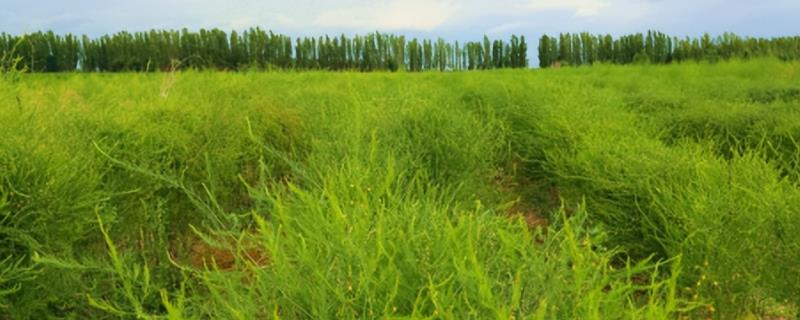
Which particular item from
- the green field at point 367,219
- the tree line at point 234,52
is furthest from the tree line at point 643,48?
the green field at point 367,219

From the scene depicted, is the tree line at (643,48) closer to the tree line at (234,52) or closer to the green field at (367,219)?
the tree line at (234,52)

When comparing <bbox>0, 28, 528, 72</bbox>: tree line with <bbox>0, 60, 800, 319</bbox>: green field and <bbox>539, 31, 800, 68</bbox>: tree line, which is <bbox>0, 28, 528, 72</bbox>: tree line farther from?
<bbox>0, 60, 800, 319</bbox>: green field

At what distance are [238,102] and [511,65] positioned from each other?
14.6 meters

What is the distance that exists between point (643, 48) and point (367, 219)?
18874 millimetres

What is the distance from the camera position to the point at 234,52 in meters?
16.8

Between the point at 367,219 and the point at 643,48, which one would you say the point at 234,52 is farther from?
the point at 367,219

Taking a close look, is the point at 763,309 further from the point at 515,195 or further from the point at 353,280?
the point at 515,195

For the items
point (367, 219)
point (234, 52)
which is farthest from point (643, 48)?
point (367, 219)

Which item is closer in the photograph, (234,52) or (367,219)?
(367,219)

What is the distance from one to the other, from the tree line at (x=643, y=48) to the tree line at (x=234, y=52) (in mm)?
1201

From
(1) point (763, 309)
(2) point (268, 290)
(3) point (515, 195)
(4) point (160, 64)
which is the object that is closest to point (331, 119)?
(3) point (515, 195)

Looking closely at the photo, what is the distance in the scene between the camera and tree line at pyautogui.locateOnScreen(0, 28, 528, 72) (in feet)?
51.8

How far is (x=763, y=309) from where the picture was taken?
364cm

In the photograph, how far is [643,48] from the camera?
19.8m
